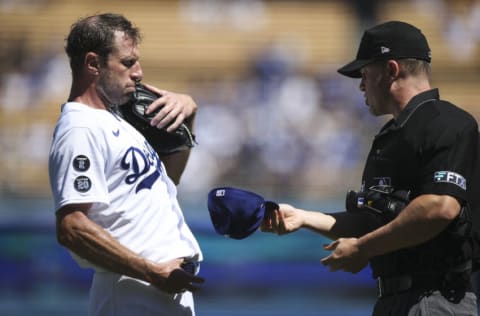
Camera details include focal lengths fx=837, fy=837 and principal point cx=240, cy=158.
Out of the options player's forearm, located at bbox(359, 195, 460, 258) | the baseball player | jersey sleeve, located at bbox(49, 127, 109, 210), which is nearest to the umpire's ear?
the baseball player

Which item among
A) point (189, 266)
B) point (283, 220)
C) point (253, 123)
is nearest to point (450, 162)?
point (283, 220)

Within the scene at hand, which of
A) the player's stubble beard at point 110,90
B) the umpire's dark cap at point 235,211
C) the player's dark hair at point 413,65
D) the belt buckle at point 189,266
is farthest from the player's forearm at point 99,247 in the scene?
the player's dark hair at point 413,65

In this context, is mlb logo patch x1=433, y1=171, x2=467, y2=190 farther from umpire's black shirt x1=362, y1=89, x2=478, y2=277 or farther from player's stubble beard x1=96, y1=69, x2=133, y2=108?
player's stubble beard x1=96, y1=69, x2=133, y2=108

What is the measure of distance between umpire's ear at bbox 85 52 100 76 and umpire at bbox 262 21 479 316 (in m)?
1.00

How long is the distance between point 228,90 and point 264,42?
1002 mm

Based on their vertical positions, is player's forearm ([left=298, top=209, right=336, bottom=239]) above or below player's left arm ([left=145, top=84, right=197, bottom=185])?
below

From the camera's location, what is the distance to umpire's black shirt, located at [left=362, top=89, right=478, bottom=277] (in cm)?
303

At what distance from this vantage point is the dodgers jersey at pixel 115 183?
312 centimetres

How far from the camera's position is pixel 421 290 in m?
3.12

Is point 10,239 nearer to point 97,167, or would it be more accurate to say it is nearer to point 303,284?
point 303,284

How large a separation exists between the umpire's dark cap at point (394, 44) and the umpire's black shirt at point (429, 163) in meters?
0.17

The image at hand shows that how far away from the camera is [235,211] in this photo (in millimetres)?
3328

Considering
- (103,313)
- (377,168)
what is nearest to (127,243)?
(103,313)

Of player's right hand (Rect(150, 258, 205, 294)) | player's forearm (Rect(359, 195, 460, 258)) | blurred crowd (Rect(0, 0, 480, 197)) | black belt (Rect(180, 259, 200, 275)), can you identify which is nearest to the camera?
player's forearm (Rect(359, 195, 460, 258))
